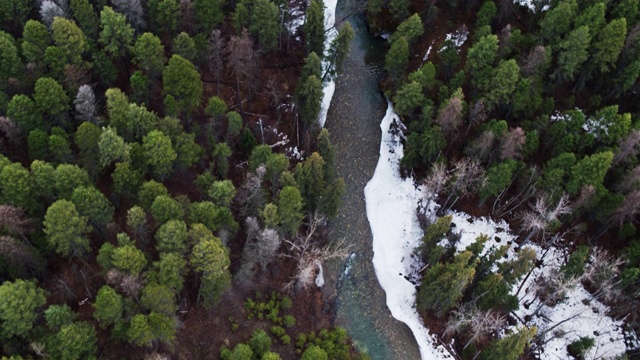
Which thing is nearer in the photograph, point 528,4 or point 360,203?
point 360,203

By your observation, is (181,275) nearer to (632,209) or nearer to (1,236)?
(1,236)

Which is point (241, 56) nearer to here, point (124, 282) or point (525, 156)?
point (124, 282)

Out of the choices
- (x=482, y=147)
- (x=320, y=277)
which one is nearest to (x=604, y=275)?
(x=482, y=147)

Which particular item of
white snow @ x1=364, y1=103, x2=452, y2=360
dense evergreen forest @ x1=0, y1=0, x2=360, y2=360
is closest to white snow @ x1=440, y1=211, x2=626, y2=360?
white snow @ x1=364, y1=103, x2=452, y2=360

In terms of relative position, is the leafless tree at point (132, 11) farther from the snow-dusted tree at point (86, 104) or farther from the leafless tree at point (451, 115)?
the leafless tree at point (451, 115)

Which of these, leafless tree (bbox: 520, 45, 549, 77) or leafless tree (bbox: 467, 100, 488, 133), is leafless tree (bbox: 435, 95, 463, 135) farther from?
leafless tree (bbox: 520, 45, 549, 77)

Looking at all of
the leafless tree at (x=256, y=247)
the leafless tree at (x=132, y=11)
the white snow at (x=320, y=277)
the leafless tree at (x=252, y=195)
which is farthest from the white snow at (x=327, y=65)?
the leafless tree at (x=132, y=11)
